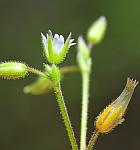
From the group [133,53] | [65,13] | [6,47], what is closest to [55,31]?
[65,13]

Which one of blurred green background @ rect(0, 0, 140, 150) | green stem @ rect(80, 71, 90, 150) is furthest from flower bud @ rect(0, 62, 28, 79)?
Result: blurred green background @ rect(0, 0, 140, 150)

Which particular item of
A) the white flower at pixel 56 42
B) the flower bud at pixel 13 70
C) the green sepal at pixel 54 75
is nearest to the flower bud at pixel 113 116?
the green sepal at pixel 54 75

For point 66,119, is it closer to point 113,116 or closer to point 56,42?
point 113,116

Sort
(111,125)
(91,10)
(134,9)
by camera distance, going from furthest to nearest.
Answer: (91,10) → (134,9) → (111,125)

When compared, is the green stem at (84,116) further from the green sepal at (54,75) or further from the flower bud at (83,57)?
the green sepal at (54,75)

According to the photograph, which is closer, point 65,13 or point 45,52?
point 45,52

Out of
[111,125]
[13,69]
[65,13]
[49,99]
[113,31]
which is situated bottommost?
[111,125]

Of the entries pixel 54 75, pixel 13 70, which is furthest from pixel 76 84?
pixel 54 75

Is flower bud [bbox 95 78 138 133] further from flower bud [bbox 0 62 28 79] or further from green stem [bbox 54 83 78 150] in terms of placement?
flower bud [bbox 0 62 28 79]

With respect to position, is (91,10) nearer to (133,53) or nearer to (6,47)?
(133,53)
